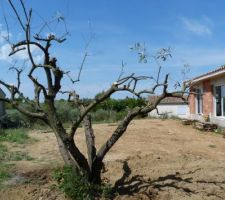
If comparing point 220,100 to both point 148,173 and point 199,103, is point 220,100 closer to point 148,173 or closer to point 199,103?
point 199,103

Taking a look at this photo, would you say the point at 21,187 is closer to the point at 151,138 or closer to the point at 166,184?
the point at 166,184

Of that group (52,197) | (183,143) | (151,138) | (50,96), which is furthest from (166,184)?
(151,138)

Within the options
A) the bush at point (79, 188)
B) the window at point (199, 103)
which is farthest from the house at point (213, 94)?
the bush at point (79, 188)

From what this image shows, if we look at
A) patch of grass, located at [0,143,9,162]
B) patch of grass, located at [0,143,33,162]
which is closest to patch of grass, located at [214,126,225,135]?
patch of grass, located at [0,143,9,162]

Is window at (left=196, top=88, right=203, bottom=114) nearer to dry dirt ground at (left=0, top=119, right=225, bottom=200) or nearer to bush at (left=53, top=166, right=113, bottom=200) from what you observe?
dry dirt ground at (left=0, top=119, right=225, bottom=200)

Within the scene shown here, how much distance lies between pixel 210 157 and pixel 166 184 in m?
3.22

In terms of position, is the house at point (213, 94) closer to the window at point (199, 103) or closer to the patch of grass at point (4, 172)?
the window at point (199, 103)

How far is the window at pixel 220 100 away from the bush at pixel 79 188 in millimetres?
13652

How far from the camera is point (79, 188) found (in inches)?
313

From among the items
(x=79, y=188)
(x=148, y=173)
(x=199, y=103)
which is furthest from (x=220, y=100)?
(x=79, y=188)

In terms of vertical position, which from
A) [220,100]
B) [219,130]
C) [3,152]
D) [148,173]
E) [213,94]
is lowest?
[148,173]

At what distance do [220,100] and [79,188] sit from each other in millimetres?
14582

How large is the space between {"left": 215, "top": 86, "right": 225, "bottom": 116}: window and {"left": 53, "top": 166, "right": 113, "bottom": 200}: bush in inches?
537

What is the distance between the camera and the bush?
791cm
